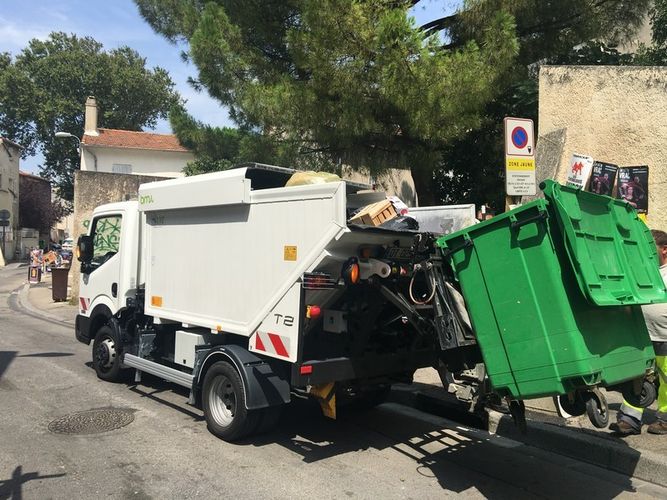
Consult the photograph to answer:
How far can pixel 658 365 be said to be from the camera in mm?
5098

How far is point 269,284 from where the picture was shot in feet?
15.5

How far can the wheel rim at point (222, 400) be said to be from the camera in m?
5.13

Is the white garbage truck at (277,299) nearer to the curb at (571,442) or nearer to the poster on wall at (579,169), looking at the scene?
the curb at (571,442)

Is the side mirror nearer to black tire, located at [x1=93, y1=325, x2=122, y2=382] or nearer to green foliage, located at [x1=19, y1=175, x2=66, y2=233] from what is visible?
black tire, located at [x1=93, y1=325, x2=122, y2=382]

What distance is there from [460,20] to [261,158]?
14.4ft

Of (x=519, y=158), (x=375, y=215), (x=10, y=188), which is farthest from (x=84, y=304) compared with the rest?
(x=10, y=188)

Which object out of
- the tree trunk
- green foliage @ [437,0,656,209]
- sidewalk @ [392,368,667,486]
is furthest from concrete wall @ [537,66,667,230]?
sidewalk @ [392,368,667,486]

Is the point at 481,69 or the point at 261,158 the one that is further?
the point at 261,158

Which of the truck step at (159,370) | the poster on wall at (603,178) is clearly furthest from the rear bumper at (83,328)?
the poster on wall at (603,178)

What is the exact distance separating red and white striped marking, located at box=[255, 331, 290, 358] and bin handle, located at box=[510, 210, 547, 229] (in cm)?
203

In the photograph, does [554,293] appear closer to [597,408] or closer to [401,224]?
[597,408]

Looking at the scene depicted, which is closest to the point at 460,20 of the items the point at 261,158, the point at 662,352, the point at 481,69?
the point at 481,69

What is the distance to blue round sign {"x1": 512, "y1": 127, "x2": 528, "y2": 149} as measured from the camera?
552 cm

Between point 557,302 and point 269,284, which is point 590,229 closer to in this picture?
point 557,302
